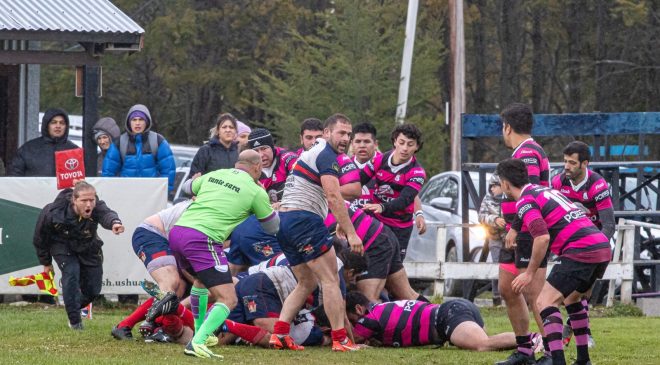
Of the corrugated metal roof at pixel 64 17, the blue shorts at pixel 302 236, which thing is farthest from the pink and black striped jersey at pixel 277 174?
the corrugated metal roof at pixel 64 17

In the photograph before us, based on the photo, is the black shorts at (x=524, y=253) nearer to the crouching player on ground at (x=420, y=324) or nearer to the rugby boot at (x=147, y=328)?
the crouching player on ground at (x=420, y=324)

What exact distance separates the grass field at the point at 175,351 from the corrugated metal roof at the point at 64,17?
4.54 m

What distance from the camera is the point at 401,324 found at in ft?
36.0

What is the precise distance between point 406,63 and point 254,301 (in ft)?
57.5

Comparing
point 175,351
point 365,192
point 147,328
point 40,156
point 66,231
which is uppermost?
point 40,156

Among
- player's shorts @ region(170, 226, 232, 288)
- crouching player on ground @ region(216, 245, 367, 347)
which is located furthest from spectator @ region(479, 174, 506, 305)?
player's shorts @ region(170, 226, 232, 288)

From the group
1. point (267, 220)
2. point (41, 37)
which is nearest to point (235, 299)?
point (267, 220)

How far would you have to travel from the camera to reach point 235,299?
10078 mm

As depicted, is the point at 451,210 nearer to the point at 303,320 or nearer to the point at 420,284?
the point at 420,284

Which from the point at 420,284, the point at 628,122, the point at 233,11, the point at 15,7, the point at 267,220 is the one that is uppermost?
the point at 233,11

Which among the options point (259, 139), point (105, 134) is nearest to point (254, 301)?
point (259, 139)

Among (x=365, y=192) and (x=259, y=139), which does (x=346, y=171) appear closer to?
(x=259, y=139)

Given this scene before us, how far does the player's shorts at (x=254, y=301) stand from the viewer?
10883mm

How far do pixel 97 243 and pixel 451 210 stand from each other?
7.68m
